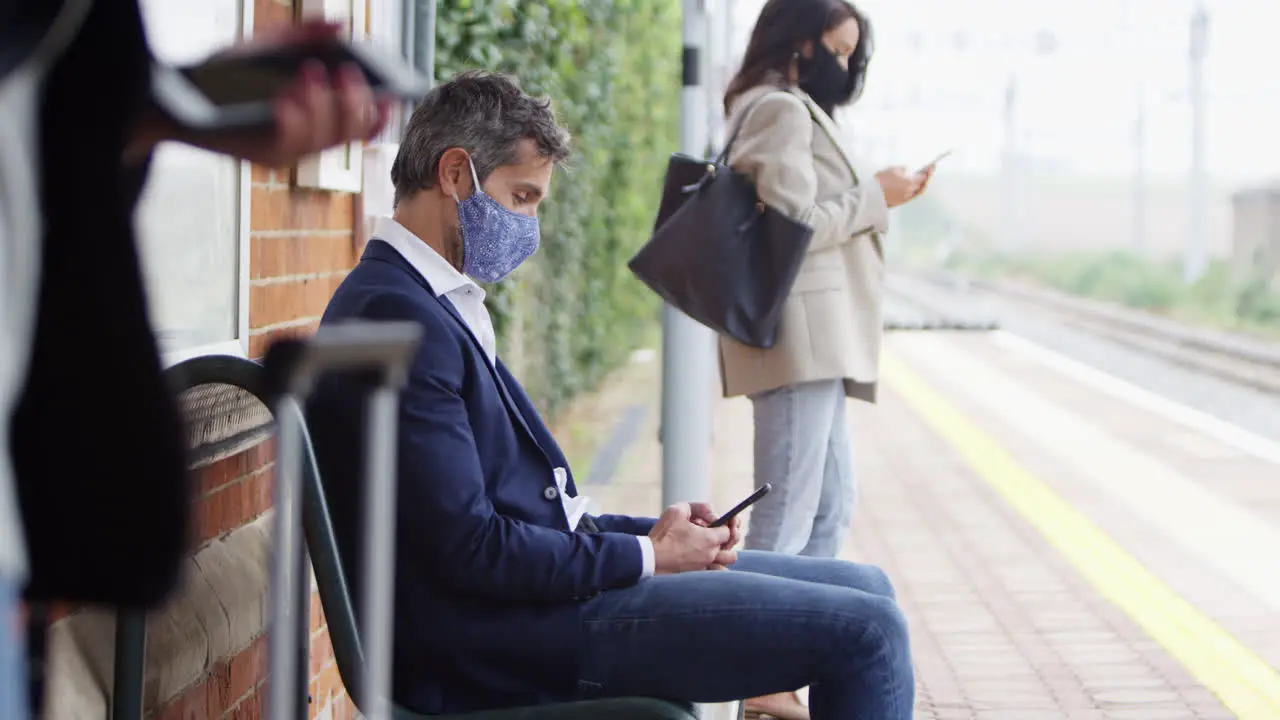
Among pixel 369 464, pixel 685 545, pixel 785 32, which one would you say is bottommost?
pixel 685 545

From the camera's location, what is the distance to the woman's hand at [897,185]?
14.0 feet

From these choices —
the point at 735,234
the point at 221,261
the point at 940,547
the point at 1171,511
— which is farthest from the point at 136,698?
the point at 1171,511

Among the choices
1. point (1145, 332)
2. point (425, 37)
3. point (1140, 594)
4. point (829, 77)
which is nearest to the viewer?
point (425, 37)

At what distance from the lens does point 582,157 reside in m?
9.22

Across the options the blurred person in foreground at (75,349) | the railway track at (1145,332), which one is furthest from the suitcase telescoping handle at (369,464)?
the railway track at (1145,332)

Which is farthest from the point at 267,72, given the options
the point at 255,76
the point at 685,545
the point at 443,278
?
the point at 685,545

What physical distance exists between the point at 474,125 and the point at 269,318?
707 mm

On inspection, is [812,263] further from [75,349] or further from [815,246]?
[75,349]

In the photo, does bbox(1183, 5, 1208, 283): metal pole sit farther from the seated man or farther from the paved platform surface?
the seated man

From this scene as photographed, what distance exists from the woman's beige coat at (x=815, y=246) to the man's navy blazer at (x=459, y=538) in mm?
1778

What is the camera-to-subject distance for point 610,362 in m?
A: 13.1

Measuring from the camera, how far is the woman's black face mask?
4.27m

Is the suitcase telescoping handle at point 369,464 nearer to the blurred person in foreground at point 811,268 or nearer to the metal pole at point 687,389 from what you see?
the blurred person in foreground at point 811,268

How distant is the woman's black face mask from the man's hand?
2029mm
